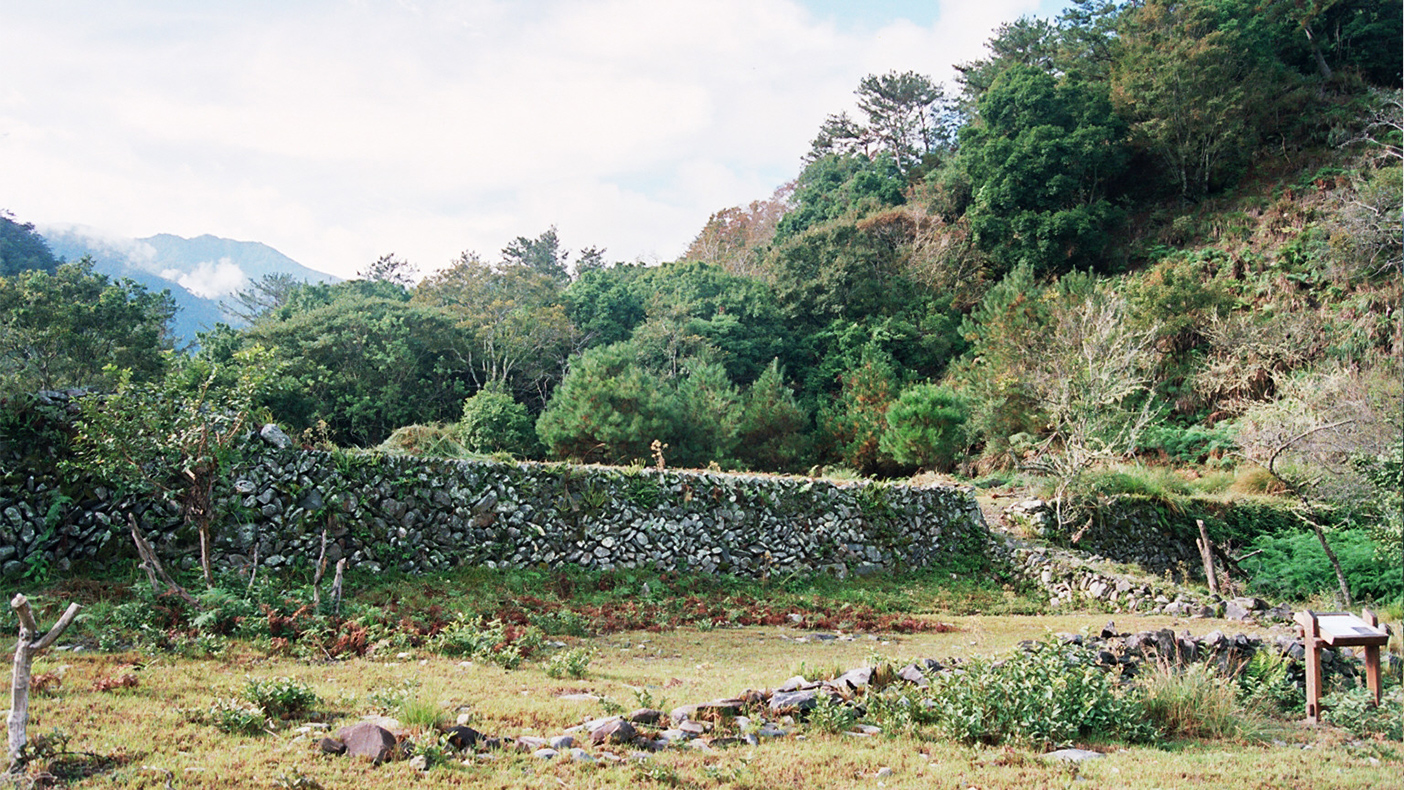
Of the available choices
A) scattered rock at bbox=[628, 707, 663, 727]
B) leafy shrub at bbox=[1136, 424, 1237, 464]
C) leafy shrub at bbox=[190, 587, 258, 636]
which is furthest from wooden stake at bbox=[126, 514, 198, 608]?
leafy shrub at bbox=[1136, 424, 1237, 464]

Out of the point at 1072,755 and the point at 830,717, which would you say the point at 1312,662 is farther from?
the point at 830,717

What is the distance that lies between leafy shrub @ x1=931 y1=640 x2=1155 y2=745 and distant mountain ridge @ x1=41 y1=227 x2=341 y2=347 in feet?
204

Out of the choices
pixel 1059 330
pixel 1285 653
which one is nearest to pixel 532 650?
→ pixel 1285 653

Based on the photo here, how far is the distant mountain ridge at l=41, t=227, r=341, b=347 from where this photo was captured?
Result: 63.6m

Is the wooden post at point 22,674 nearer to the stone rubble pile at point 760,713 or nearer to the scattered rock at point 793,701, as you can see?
the stone rubble pile at point 760,713

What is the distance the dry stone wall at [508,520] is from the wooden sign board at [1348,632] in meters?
7.05

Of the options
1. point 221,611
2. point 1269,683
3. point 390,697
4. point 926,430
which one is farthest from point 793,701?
point 926,430

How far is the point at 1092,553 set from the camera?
1416cm

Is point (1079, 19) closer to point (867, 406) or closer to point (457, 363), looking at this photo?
point (867, 406)

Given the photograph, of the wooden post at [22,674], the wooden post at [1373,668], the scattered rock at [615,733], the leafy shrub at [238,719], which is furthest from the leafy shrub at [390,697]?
the wooden post at [1373,668]

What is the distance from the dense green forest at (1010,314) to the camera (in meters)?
18.1

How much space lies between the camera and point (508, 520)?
1084 cm

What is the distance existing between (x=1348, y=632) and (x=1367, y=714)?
555 millimetres

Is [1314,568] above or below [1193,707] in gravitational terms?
below
